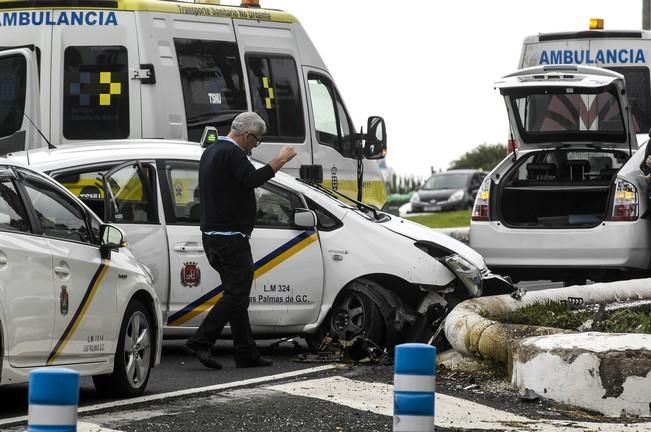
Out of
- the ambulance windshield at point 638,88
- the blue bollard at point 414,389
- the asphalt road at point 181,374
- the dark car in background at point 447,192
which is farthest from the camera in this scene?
the dark car in background at point 447,192

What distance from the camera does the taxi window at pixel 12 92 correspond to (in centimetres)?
1437

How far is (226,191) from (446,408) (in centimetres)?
Answer: 273

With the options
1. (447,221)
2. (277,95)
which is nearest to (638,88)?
(277,95)

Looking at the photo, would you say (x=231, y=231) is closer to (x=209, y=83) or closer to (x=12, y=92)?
(x=12, y=92)

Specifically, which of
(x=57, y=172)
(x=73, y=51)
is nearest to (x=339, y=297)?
(x=57, y=172)

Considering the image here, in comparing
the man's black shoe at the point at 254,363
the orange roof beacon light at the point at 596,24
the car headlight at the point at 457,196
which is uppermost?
the orange roof beacon light at the point at 596,24

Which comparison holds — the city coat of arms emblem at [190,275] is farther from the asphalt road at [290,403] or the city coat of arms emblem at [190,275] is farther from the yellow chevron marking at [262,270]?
the asphalt road at [290,403]

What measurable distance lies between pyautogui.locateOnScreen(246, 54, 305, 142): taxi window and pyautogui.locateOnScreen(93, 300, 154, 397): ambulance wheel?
5.81 metres

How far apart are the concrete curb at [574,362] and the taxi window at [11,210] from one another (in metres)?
3.13

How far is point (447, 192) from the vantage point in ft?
157

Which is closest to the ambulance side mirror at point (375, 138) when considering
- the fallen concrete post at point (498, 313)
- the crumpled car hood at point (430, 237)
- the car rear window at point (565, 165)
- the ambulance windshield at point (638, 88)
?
the car rear window at point (565, 165)

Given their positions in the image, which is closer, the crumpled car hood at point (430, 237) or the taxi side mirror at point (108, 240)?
the taxi side mirror at point (108, 240)

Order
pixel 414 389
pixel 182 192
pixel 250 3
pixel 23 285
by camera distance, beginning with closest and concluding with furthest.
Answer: pixel 414 389
pixel 23 285
pixel 182 192
pixel 250 3

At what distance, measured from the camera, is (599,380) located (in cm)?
916
